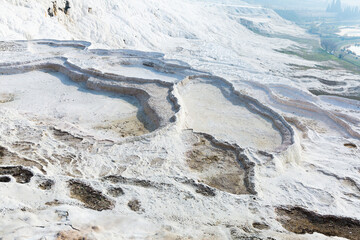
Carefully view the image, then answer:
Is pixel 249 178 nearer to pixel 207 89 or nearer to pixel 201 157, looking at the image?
pixel 201 157

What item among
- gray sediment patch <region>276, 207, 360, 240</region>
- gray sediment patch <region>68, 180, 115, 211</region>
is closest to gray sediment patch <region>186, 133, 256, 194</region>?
gray sediment patch <region>276, 207, 360, 240</region>

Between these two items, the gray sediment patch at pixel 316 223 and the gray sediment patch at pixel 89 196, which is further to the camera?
the gray sediment patch at pixel 316 223

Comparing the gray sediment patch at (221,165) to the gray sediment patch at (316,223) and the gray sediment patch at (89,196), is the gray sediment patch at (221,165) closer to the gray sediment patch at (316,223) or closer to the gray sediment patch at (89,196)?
the gray sediment patch at (316,223)

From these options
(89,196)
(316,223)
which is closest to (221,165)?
(316,223)

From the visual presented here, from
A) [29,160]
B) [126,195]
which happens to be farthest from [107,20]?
[126,195]

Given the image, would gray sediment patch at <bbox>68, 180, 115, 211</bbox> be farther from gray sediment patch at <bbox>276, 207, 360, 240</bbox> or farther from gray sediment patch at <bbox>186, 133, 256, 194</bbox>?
gray sediment patch at <bbox>276, 207, 360, 240</bbox>

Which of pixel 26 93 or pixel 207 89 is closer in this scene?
pixel 26 93

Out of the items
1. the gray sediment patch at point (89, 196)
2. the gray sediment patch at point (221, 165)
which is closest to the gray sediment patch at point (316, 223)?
the gray sediment patch at point (221, 165)

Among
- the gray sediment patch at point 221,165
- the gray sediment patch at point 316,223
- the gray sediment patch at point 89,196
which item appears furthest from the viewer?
the gray sediment patch at point 221,165

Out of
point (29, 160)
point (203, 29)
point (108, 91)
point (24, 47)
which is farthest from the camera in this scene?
point (203, 29)

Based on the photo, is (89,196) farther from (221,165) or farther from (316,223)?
(316,223)

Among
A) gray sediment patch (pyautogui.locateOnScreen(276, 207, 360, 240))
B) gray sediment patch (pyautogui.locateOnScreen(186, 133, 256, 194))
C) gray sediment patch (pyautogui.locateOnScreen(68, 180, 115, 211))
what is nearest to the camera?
Result: gray sediment patch (pyautogui.locateOnScreen(68, 180, 115, 211))
